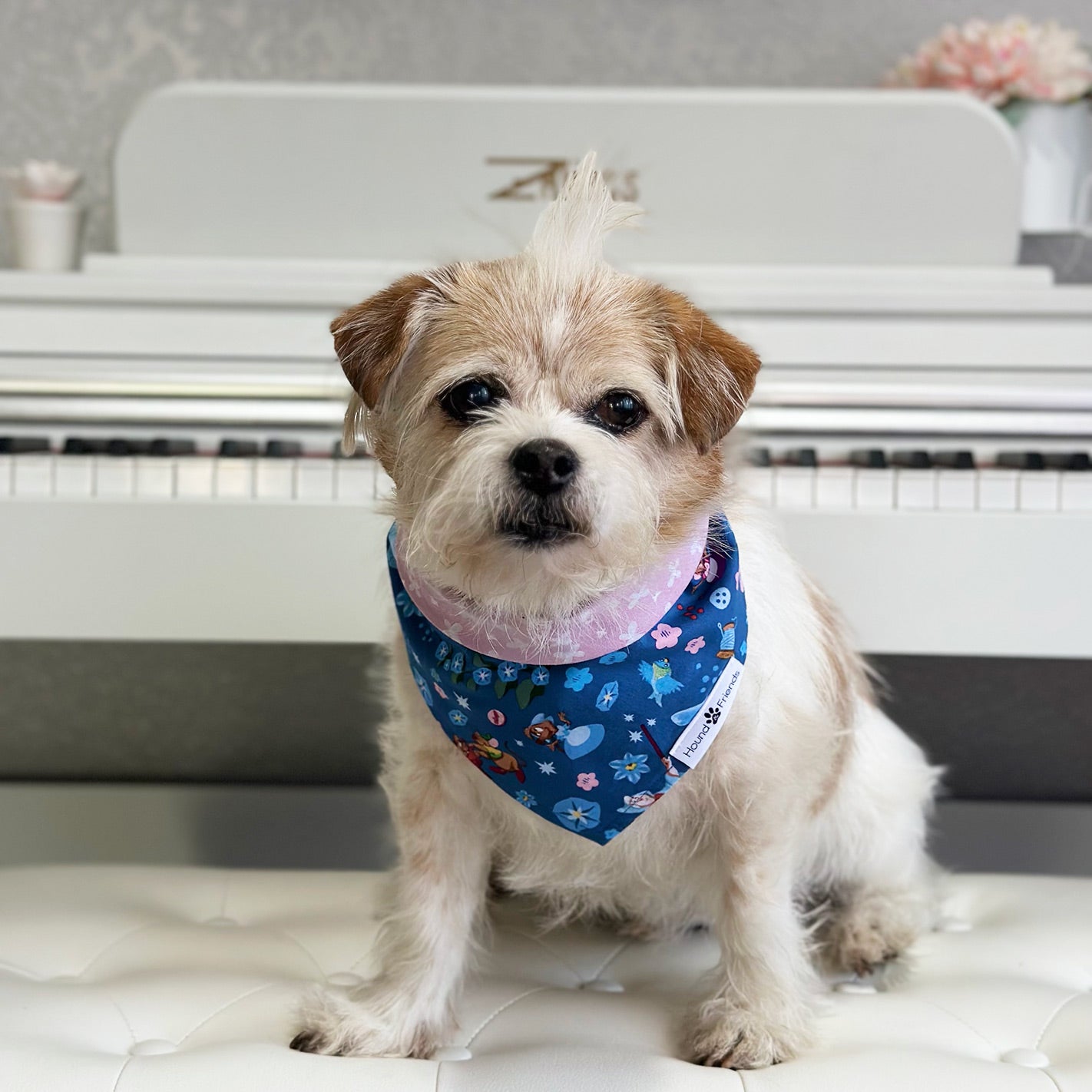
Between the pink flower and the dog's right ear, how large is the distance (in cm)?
31

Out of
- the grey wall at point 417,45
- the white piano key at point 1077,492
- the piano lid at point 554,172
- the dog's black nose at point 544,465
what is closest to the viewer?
the dog's black nose at point 544,465

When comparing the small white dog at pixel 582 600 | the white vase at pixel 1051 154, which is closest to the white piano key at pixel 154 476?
the small white dog at pixel 582 600

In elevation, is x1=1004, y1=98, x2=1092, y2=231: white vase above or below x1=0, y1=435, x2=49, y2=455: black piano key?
above

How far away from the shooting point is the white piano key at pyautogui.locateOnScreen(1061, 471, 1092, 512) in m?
1.24

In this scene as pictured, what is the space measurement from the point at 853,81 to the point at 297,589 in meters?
1.52

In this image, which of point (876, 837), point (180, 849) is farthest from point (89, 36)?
point (876, 837)

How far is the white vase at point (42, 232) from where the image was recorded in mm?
1676

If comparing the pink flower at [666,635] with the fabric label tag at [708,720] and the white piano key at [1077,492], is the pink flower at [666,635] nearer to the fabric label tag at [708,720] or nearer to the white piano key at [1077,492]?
the fabric label tag at [708,720]

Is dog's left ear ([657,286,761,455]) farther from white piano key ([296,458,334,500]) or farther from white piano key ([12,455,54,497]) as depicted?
white piano key ([12,455,54,497])

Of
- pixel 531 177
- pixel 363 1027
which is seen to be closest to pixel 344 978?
pixel 363 1027

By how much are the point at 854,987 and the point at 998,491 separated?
56 centimetres

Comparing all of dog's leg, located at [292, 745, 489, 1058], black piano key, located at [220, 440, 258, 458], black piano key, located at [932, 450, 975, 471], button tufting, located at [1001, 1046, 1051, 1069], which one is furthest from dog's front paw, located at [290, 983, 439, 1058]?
black piano key, located at [932, 450, 975, 471]

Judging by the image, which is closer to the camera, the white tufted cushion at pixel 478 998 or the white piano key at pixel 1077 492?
the white tufted cushion at pixel 478 998

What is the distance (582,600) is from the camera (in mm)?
951
